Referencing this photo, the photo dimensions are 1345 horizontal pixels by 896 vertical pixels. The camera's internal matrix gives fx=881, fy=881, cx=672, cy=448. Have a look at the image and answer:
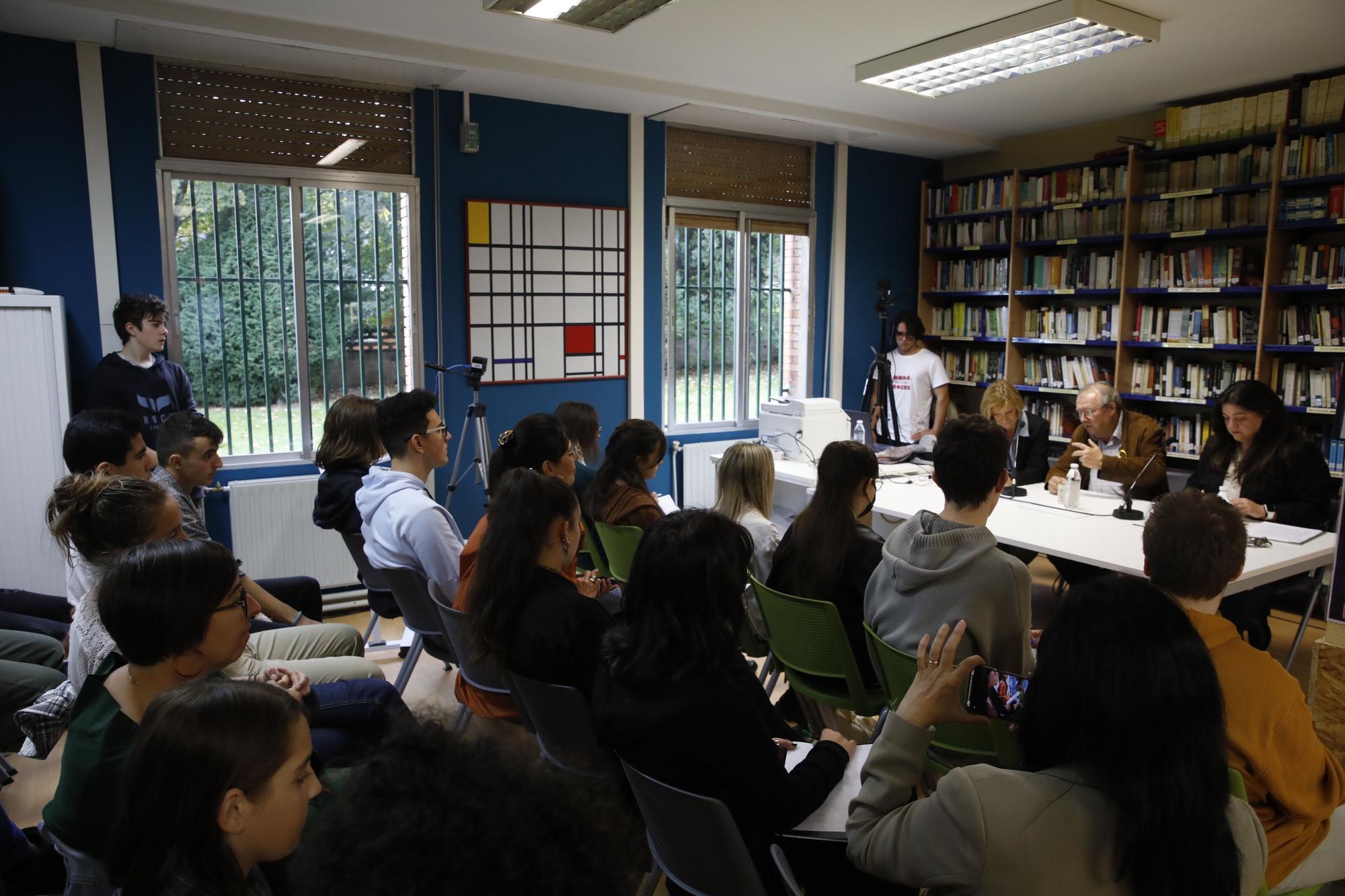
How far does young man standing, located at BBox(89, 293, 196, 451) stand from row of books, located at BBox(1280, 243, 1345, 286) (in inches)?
229

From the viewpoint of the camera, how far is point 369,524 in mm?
3135

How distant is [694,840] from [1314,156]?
509 cm

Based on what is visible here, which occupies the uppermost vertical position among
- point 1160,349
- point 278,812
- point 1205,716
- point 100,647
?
point 1160,349

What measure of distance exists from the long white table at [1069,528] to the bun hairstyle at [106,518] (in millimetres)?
2153

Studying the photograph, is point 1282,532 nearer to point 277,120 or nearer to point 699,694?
point 699,694

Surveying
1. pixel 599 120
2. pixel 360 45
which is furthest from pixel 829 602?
pixel 599 120

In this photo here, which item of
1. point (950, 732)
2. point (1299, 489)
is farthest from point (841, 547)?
point (1299, 489)

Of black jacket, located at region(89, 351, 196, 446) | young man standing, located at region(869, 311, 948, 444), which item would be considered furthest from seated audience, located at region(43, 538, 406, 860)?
young man standing, located at region(869, 311, 948, 444)

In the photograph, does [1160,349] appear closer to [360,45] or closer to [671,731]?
[360,45]

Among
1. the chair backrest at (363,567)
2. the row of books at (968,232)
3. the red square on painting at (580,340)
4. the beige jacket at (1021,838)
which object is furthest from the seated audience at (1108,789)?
the row of books at (968,232)

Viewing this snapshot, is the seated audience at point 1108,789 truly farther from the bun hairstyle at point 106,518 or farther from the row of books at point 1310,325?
the row of books at point 1310,325

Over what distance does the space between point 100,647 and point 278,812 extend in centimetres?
122

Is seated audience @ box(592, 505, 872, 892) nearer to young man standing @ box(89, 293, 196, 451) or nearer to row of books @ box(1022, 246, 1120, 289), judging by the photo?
young man standing @ box(89, 293, 196, 451)

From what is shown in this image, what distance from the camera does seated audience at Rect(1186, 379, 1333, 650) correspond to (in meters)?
3.57
